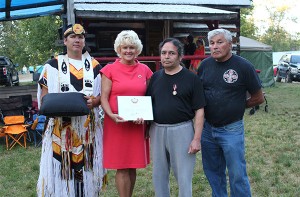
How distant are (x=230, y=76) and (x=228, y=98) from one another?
0.61 feet

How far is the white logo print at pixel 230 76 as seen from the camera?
3195mm

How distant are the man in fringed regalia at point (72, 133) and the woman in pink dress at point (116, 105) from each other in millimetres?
116

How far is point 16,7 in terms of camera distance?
8.38 m

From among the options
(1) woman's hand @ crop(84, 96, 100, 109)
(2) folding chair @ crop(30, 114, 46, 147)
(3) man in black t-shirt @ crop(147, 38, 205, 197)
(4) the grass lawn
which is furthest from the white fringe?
(2) folding chair @ crop(30, 114, 46, 147)

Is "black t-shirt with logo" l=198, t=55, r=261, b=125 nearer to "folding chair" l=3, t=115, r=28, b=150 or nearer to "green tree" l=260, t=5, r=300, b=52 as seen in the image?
"folding chair" l=3, t=115, r=28, b=150

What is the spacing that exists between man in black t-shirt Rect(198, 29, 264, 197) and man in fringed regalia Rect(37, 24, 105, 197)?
100 cm

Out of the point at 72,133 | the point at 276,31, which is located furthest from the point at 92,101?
the point at 276,31

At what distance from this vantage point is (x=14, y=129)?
22.8 feet

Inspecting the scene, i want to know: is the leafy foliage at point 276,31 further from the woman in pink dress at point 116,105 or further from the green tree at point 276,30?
the woman in pink dress at point 116,105

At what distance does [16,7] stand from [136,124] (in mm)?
6170

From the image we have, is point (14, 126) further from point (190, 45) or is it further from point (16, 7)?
point (190, 45)

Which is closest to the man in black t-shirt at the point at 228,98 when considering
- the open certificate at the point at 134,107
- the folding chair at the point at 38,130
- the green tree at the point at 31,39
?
the open certificate at the point at 134,107

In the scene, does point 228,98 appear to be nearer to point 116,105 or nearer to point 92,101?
point 116,105

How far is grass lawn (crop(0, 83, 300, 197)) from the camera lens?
4547 mm
